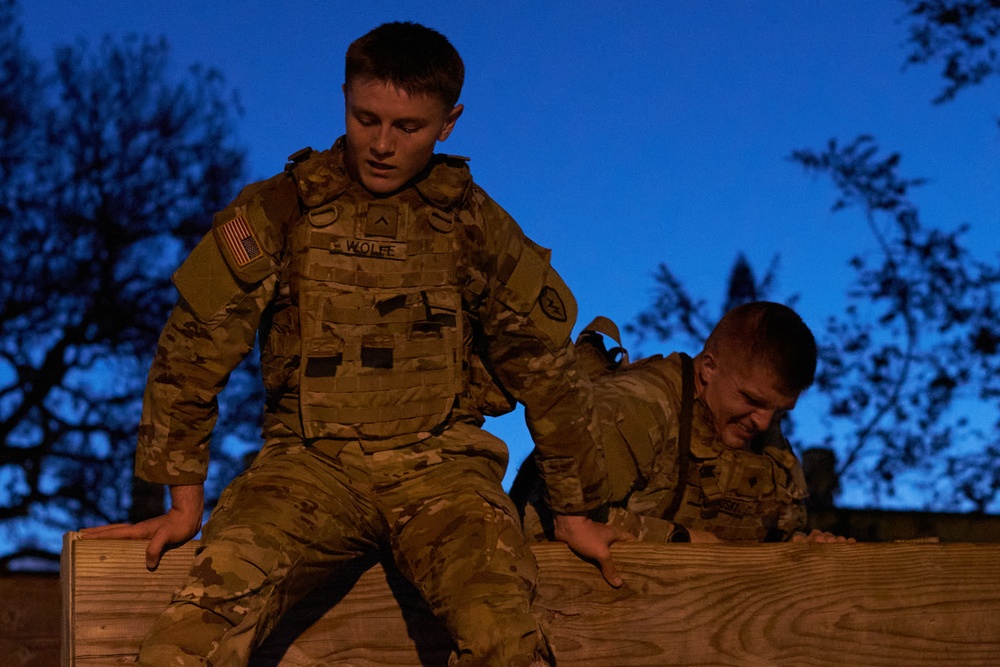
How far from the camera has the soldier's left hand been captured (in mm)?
3641

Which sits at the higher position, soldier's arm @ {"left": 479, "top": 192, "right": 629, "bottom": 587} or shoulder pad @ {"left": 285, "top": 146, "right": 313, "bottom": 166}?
shoulder pad @ {"left": 285, "top": 146, "right": 313, "bottom": 166}

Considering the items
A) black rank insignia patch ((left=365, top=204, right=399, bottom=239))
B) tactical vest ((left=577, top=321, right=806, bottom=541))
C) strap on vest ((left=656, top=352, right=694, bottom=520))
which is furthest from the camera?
strap on vest ((left=656, top=352, right=694, bottom=520))

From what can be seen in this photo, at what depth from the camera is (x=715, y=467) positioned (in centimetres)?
488

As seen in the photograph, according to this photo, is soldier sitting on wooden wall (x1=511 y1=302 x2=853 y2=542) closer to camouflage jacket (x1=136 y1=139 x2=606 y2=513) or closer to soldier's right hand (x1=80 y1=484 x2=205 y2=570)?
camouflage jacket (x1=136 y1=139 x2=606 y2=513)

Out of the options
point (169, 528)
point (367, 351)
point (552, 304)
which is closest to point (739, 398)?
point (552, 304)

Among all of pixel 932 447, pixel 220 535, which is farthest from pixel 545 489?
pixel 932 447

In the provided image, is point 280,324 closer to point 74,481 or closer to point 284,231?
point 284,231

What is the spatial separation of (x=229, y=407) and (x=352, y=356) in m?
12.3

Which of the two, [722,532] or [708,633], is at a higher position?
[722,532]

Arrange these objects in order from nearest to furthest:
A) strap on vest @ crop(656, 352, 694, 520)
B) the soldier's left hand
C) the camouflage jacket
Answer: the camouflage jacket < the soldier's left hand < strap on vest @ crop(656, 352, 694, 520)

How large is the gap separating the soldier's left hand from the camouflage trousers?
32cm

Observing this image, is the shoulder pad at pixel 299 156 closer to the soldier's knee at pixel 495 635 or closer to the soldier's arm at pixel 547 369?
the soldier's arm at pixel 547 369

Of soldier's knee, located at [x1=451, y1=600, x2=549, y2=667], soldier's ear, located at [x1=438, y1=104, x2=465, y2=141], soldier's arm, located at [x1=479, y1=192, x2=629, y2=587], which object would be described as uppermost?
soldier's ear, located at [x1=438, y1=104, x2=465, y2=141]

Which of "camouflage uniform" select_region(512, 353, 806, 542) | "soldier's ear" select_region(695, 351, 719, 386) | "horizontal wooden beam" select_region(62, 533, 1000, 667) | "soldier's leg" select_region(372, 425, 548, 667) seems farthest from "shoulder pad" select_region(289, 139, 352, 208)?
"soldier's ear" select_region(695, 351, 719, 386)
